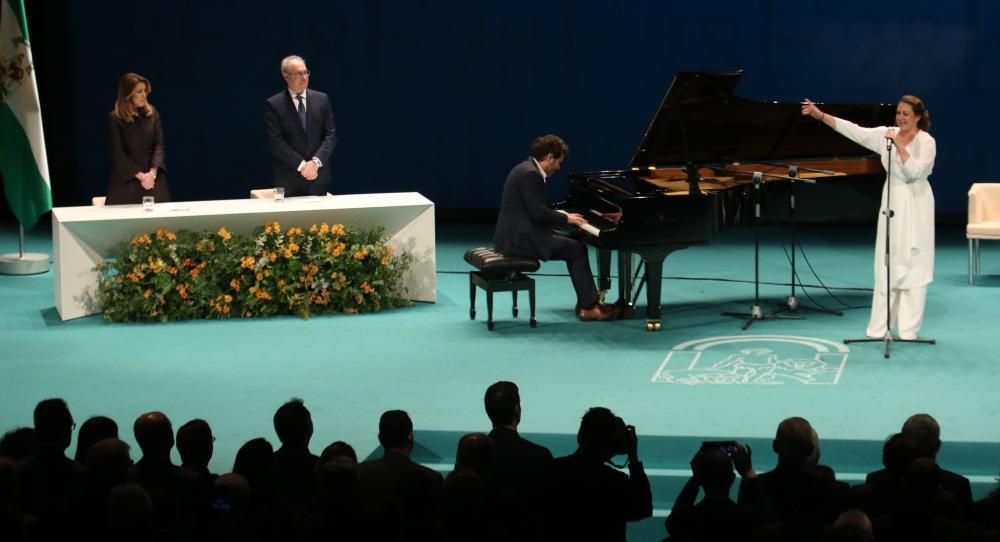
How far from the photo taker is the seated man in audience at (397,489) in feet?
13.2

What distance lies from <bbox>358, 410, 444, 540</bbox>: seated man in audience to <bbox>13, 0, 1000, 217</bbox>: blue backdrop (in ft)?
29.7

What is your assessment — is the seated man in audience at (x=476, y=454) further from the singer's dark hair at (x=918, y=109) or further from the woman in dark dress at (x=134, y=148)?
the woman in dark dress at (x=134, y=148)

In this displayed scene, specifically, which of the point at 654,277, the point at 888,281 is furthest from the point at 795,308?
the point at 888,281

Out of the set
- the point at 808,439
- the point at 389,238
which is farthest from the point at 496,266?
the point at 808,439

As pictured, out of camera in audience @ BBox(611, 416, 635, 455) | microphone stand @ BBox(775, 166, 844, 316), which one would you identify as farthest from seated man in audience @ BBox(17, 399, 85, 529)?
microphone stand @ BBox(775, 166, 844, 316)

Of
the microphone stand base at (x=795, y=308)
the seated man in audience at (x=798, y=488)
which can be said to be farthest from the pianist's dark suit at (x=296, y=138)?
the seated man in audience at (x=798, y=488)

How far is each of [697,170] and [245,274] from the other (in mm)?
3105

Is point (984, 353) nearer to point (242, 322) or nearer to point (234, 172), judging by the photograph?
point (242, 322)

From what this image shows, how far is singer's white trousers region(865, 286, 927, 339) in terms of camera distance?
342 inches

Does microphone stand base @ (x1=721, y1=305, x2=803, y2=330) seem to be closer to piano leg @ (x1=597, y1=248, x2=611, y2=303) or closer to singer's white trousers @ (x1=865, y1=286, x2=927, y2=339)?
singer's white trousers @ (x1=865, y1=286, x2=927, y2=339)

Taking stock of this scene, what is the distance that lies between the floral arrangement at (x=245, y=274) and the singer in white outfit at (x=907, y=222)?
330 centimetres

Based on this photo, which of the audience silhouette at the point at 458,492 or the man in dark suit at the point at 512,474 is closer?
the audience silhouette at the point at 458,492

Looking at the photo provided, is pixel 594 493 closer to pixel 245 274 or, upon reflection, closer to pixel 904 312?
pixel 904 312

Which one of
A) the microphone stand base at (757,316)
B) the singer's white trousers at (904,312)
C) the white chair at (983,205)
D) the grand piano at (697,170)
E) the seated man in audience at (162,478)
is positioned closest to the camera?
the seated man in audience at (162,478)
